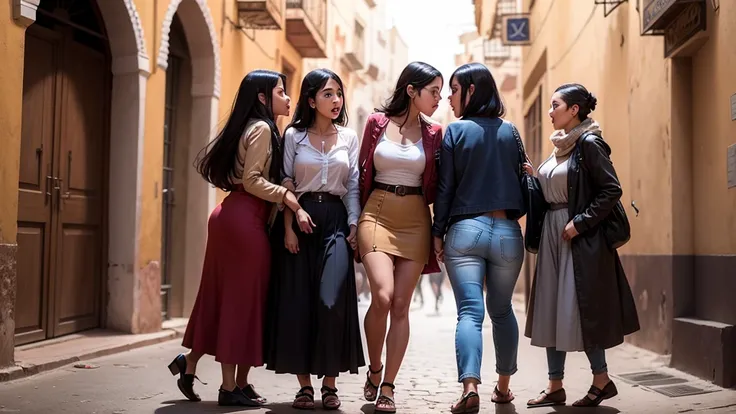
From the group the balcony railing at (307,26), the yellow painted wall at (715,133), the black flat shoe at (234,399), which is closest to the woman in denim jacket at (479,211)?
the black flat shoe at (234,399)

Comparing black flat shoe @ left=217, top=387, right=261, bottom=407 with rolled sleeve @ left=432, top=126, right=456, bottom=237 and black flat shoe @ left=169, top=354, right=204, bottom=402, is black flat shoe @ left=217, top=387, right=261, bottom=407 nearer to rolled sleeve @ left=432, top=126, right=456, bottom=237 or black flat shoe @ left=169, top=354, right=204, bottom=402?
black flat shoe @ left=169, top=354, right=204, bottom=402

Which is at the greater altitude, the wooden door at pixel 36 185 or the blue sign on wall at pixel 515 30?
the blue sign on wall at pixel 515 30

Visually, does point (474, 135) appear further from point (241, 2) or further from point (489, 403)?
point (241, 2)

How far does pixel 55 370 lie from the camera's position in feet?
23.1

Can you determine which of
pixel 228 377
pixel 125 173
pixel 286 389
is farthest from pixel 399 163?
pixel 125 173

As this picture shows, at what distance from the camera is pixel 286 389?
20.5ft

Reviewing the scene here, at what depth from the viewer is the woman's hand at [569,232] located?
5257mm

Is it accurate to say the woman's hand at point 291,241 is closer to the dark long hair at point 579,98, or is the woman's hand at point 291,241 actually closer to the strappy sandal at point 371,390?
the strappy sandal at point 371,390

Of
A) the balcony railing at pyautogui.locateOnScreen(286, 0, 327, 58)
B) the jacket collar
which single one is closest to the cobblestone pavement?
the jacket collar

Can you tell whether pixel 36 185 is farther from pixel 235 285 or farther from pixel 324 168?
pixel 324 168

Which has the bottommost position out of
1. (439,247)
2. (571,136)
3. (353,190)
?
(439,247)

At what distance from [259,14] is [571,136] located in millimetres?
8306

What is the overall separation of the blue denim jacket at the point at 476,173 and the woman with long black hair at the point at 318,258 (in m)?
0.53

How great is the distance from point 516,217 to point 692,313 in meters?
2.91
